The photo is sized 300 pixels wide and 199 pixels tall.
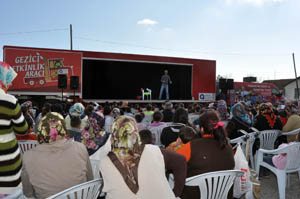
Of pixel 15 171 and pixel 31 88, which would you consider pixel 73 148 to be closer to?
pixel 15 171

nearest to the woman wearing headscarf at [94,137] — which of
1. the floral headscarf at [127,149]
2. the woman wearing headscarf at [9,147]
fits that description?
the woman wearing headscarf at [9,147]

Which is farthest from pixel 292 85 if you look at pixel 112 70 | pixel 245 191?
pixel 245 191

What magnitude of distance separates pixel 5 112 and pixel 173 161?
50.8 inches

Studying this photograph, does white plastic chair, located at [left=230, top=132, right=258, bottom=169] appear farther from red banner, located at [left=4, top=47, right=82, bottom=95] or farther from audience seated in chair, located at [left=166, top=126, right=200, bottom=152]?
red banner, located at [left=4, top=47, right=82, bottom=95]

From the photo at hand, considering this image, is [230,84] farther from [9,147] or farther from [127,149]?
[9,147]

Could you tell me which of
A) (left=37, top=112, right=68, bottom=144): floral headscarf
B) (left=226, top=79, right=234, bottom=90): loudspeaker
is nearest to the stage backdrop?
(left=226, top=79, right=234, bottom=90): loudspeaker

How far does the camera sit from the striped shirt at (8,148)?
176cm

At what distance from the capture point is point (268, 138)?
4223mm

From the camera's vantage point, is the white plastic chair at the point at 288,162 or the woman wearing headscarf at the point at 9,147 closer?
the woman wearing headscarf at the point at 9,147

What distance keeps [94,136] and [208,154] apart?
1.47m

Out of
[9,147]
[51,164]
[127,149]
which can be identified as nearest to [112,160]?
[127,149]

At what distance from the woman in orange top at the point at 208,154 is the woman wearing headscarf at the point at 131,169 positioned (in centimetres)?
45

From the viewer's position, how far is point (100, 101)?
1322cm

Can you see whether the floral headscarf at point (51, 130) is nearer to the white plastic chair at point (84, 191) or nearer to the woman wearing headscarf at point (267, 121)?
the white plastic chair at point (84, 191)
